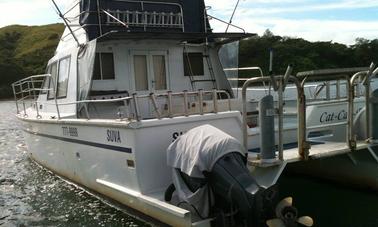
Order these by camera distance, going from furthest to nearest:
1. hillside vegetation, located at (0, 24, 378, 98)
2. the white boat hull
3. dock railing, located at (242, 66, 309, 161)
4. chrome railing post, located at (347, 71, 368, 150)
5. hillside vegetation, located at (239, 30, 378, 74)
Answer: hillside vegetation, located at (239, 30, 378, 74) → hillside vegetation, located at (0, 24, 378, 98) → chrome railing post, located at (347, 71, 368, 150) → the white boat hull → dock railing, located at (242, 66, 309, 161)

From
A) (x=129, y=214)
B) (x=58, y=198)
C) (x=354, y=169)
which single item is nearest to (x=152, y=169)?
(x=129, y=214)

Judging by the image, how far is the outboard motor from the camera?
5238 mm

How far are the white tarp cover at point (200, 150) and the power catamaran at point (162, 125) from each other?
0.01 m

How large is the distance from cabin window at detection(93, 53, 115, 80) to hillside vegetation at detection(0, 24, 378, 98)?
10.1ft

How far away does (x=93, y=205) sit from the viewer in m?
8.05

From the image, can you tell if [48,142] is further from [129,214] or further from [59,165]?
[129,214]

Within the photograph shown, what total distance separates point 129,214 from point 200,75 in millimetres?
3955

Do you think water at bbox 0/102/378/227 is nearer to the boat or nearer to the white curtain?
the boat

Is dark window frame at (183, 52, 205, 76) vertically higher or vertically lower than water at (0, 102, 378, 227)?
higher

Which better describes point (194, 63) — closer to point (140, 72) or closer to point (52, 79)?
point (140, 72)

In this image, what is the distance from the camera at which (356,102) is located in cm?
884

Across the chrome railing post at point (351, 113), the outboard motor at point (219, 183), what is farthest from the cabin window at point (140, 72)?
the chrome railing post at point (351, 113)

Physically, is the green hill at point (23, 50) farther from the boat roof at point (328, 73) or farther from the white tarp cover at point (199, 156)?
the white tarp cover at point (199, 156)

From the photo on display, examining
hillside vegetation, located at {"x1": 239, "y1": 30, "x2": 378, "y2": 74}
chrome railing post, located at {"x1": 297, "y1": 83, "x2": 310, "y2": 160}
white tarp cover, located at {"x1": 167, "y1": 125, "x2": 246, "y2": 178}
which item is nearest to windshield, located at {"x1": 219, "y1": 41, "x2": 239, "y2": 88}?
chrome railing post, located at {"x1": 297, "y1": 83, "x2": 310, "y2": 160}
